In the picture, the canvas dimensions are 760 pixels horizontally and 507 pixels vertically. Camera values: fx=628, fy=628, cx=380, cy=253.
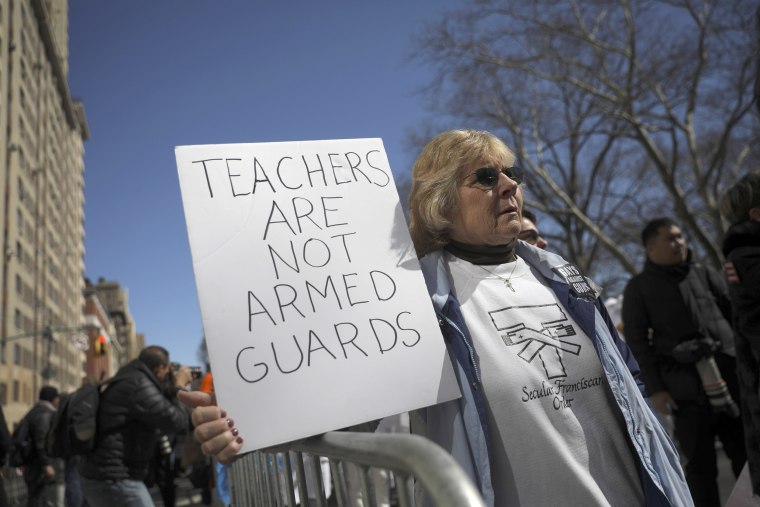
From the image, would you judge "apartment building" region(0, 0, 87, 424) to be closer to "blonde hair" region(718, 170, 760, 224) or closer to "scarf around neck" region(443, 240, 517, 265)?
"blonde hair" region(718, 170, 760, 224)

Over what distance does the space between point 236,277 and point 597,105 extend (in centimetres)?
1365

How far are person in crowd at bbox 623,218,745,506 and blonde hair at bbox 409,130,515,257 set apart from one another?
258 cm

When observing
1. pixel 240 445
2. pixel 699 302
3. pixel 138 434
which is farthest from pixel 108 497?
pixel 699 302

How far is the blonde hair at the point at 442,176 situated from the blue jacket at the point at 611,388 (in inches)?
4.5

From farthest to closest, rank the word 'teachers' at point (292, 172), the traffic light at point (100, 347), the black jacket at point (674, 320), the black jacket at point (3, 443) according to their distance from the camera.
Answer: the traffic light at point (100, 347) → the black jacket at point (3, 443) → the black jacket at point (674, 320) → the word 'teachers' at point (292, 172)

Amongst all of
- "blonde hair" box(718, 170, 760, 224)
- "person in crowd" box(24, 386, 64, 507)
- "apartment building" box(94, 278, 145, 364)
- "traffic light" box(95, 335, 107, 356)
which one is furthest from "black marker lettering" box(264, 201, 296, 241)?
"apartment building" box(94, 278, 145, 364)

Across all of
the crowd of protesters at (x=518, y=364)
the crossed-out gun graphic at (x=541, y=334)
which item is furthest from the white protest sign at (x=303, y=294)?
the crossed-out gun graphic at (x=541, y=334)

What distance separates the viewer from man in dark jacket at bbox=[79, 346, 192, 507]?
441 centimetres

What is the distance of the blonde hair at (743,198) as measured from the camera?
3.10 metres

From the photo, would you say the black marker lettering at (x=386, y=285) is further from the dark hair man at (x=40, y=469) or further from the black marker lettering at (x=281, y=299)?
the dark hair man at (x=40, y=469)

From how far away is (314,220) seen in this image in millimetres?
1823

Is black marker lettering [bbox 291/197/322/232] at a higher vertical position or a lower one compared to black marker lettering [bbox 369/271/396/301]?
higher

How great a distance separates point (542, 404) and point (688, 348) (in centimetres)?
270

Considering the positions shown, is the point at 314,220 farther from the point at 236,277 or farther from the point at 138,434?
the point at 138,434
